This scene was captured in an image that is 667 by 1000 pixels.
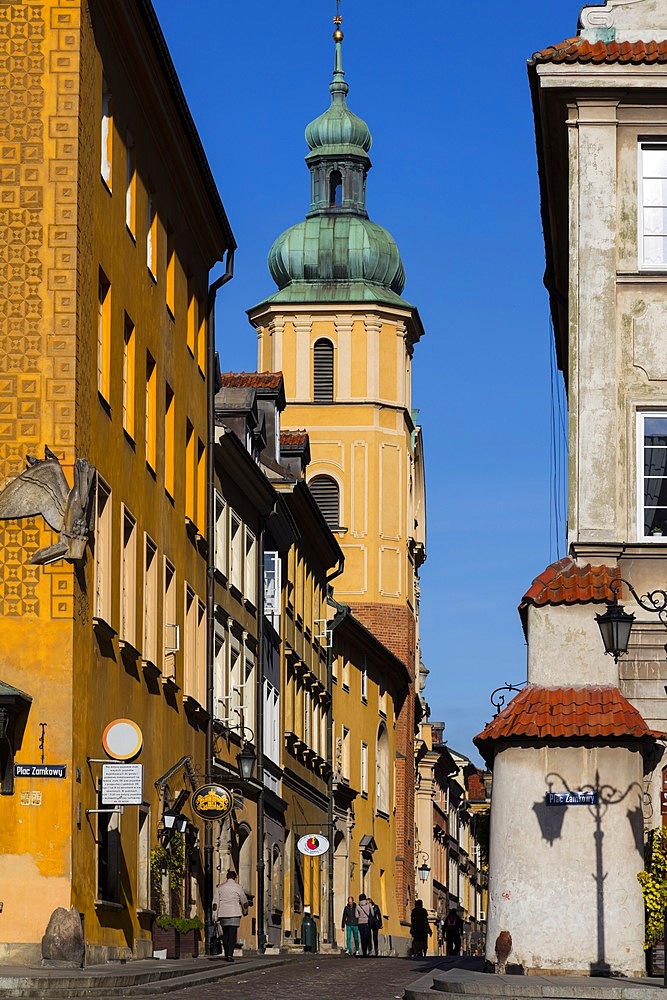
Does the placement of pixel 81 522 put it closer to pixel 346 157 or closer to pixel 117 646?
pixel 117 646

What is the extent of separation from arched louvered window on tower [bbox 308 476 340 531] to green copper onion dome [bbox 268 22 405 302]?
28.8 ft

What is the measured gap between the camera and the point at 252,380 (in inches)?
2298

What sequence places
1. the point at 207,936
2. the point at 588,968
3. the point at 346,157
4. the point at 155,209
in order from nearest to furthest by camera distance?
the point at 588,968 → the point at 155,209 → the point at 207,936 → the point at 346,157

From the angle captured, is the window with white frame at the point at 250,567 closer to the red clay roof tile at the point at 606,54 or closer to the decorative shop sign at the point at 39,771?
the red clay roof tile at the point at 606,54

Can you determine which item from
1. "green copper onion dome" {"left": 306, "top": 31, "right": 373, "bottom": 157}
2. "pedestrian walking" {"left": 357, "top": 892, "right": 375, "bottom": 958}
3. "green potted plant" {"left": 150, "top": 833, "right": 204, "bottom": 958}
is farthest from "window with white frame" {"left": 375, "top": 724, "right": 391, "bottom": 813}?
"green potted plant" {"left": 150, "top": 833, "right": 204, "bottom": 958}

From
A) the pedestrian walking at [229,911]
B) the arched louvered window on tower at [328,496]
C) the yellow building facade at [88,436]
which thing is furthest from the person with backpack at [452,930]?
the arched louvered window on tower at [328,496]

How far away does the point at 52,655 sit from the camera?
2767 cm

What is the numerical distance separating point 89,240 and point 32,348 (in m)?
1.99

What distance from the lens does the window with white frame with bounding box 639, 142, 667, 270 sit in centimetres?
3055

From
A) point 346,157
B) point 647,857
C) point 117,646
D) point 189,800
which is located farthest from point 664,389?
point 346,157

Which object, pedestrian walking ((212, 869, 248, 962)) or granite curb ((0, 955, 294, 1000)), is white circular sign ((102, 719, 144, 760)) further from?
pedestrian walking ((212, 869, 248, 962))

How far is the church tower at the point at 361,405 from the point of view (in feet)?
302

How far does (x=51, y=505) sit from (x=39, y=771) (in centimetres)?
343

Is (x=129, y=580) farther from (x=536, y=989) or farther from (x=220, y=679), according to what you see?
(x=536, y=989)
